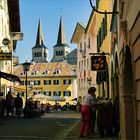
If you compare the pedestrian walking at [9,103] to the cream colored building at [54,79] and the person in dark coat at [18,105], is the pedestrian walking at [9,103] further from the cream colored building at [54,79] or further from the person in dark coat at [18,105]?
the cream colored building at [54,79]

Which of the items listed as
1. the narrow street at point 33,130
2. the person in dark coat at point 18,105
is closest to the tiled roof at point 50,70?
the person in dark coat at point 18,105

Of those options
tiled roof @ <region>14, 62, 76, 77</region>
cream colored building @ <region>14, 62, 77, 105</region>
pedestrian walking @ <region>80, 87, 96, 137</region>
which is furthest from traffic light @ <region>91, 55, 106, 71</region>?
tiled roof @ <region>14, 62, 76, 77</region>

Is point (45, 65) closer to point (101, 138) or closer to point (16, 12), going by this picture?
point (16, 12)

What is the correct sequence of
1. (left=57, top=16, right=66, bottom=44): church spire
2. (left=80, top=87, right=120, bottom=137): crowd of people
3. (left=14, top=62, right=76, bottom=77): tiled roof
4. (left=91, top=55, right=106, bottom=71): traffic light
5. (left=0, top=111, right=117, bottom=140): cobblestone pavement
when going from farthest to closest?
(left=57, top=16, right=66, bottom=44): church spire → (left=14, top=62, right=76, bottom=77): tiled roof → (left=91, top=55, right=106, bottom=71): traffic light → (left=0, top=111, right=117, bottom=140): cobblestone pavement → (left=80, top=87, right=120, bottom=137): crowd of people

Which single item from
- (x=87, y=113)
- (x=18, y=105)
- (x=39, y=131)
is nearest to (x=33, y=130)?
(x=39, y=131)

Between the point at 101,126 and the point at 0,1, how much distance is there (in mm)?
20340

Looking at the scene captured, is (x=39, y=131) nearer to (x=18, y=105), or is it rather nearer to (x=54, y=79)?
(x=18, y=105)

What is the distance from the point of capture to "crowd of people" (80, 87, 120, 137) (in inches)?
613

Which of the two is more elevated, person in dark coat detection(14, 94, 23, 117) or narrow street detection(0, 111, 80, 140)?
person in dark coat detection(14, 94, 23, 117)

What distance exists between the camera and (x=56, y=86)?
422ft

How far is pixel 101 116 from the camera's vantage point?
15711 mm

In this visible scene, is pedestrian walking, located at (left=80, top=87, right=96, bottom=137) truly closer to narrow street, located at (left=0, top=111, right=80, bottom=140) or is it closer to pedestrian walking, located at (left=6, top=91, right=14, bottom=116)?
narrow street, located at (left=0, top=111, right=80, bottom=140)

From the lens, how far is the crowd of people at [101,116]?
15.6 m

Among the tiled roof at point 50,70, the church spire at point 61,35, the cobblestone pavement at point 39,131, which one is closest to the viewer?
the cobblestone pavement at point 39,131
